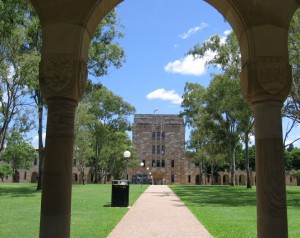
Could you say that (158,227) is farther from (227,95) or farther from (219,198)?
(227,95)

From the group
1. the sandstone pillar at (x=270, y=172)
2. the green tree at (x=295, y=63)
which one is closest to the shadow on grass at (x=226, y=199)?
the green tree at (x=295, y=63)

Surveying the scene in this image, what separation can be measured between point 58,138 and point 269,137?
3043 mm

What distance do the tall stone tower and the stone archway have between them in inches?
3572

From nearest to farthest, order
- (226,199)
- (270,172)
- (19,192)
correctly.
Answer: (270,172)
(226,199)
(19,192)

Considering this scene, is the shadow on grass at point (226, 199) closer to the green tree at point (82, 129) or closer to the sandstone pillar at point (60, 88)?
the green tree at point (82, 129)

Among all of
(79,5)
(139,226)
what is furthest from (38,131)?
(79,5)

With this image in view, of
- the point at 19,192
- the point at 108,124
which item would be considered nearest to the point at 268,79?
the point at 19,192

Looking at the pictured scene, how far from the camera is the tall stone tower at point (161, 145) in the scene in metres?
96.8

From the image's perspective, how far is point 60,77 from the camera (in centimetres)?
573

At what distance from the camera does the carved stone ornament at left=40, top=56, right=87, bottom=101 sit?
5727 millimetres

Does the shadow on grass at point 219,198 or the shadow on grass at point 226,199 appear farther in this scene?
the shadow on grass at point 219,198

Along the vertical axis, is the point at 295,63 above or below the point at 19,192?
above

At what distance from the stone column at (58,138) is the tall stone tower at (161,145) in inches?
3571

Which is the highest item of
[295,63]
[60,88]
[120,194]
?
[295,63]
